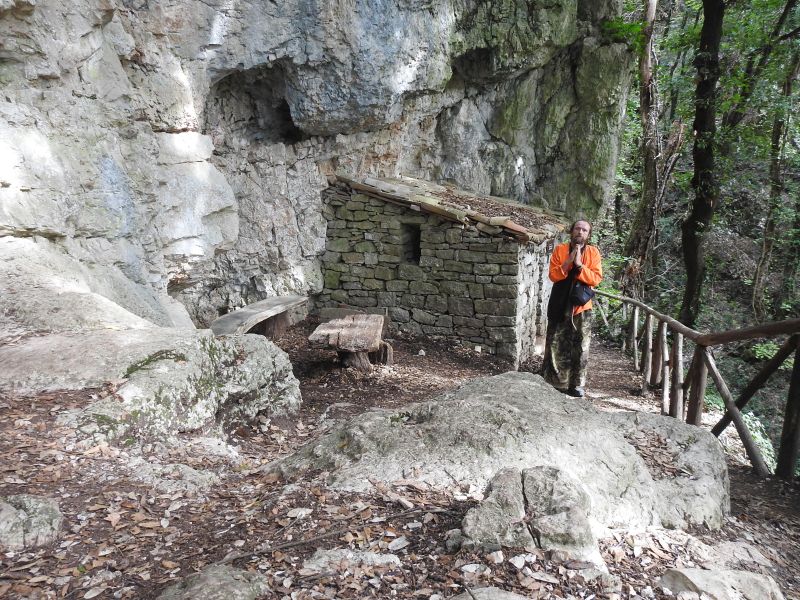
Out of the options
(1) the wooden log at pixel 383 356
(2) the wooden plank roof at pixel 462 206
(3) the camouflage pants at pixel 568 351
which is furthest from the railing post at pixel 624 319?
(1) the wooden log at pixel 383 356

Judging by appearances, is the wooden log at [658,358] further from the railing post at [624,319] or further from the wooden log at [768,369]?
the railing post at [624,319]

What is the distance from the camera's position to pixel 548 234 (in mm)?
8758

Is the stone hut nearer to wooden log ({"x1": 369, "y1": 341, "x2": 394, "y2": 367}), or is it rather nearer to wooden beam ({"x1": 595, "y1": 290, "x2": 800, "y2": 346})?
wooden log ({"x1": 369, "y1": 341, "x2": 394, "y2": 367})

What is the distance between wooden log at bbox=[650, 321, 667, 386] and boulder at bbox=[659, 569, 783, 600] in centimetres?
462

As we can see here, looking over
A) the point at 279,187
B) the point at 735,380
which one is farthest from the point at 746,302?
the point at 279,187

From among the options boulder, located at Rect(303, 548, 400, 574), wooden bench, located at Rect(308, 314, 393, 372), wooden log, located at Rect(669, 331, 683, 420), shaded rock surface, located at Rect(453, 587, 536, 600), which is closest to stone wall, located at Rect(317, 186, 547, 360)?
wooden bench, located at Rect(308, 314, 393, 372)

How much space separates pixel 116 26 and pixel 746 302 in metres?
12.9

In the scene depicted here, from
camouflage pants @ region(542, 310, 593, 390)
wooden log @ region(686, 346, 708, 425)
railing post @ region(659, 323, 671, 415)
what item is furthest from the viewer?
railing post @ region(659, 323, 671, 415)

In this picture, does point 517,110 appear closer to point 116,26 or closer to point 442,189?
point 442,189

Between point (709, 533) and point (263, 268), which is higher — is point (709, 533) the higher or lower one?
the lower one

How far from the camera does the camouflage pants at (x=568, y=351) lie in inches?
224

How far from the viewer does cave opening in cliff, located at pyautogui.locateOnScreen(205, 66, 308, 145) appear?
732 centimetres

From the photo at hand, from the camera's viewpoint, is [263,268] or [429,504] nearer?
[429,504]

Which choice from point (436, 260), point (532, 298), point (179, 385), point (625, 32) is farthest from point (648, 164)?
point (179, 385)
